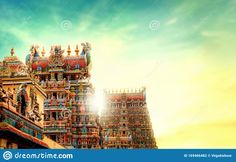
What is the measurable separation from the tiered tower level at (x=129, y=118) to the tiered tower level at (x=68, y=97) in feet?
60.1

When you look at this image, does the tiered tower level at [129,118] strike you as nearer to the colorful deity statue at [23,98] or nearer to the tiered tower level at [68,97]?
the tiered tower level at [68,97]

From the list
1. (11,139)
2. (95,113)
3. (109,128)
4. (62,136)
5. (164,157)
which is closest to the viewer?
(164,157)

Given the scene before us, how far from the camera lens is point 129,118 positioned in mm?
69688

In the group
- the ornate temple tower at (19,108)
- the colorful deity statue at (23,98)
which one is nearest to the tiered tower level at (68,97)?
the ornate temple tower at (19,108)

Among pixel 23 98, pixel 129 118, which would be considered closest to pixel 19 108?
pixel 23 98

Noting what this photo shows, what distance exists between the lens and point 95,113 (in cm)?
4597

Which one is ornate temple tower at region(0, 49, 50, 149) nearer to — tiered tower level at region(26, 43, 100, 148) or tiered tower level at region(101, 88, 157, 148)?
tiered tower level at region(26, 43, 100, 148)

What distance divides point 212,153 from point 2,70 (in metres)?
14.9

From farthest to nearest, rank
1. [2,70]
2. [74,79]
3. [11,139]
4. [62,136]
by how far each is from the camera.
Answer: [74,79]
[62,136]
[2,70]
[11,139]

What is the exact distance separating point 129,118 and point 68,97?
26139 millimetres

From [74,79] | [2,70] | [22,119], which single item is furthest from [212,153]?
[74,79]

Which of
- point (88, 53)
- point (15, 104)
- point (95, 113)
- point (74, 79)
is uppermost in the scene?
point (88, 53)

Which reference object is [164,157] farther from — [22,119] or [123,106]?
[123,106]

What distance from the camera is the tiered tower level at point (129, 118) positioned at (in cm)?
6718
